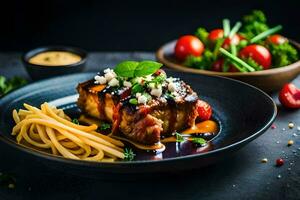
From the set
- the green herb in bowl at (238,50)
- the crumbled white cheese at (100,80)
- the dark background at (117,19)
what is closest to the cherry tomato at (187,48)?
the green herb in bowl at (238,50)

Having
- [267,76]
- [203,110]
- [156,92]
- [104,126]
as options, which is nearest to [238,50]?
[267,76]

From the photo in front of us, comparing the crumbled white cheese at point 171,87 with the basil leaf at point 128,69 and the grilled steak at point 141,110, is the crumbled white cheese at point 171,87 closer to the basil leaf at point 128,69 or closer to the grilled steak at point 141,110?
the grilled steak at point 141,110

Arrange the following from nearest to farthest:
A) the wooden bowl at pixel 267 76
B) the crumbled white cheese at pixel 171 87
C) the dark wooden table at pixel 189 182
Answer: the dark wooden table at pixel 189 182 < the crumbled white cheese at pixel 171 87 < the wooden bowl at pixel 267 76

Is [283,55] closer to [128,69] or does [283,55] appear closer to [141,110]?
[128,69]

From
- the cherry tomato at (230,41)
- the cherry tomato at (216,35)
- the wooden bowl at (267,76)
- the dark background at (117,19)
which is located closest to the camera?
the wooden bowl at (267,76)

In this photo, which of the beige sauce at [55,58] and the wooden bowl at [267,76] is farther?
the beige sauce at [55,58]

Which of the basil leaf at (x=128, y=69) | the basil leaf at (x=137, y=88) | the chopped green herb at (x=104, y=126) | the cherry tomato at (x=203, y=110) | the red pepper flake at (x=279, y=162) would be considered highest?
the basil leaf at (x=128, y=69)
